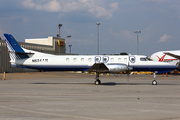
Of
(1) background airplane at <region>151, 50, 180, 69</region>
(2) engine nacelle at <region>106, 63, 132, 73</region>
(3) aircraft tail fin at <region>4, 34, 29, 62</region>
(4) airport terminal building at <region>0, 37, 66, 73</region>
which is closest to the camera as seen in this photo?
(2) engine nacelle at <region>106, 63, 132, 73</region>

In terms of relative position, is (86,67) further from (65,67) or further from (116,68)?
(116,68)

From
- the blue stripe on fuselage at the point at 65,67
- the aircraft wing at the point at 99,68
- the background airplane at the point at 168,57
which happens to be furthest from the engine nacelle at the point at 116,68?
the background airplane at the point at 168,57

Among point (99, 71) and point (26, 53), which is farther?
point (26, 53)

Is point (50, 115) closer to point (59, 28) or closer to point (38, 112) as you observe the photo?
point (38, 112)

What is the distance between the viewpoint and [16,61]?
982 inches

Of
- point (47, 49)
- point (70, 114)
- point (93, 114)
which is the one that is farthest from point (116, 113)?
point (47, 49)

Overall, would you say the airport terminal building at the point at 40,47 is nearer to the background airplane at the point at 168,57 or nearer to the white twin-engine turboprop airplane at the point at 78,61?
the background airplane at the point at 168,57

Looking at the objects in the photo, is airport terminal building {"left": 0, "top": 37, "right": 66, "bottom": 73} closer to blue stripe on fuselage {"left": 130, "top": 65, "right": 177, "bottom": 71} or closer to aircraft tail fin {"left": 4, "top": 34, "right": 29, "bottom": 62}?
aircraft tail fin {"left": 4, "top": 34, "right": 29, "bottom": 62}

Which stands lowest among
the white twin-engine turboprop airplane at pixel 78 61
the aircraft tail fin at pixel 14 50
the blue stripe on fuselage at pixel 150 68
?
the blue stripe on fuselage at pixel 150 68

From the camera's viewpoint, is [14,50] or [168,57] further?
[168,57]

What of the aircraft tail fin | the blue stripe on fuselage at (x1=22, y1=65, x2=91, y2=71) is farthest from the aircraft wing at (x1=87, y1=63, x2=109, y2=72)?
the aircraft tail fin

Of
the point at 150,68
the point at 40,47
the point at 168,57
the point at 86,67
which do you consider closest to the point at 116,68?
the point at 86,67

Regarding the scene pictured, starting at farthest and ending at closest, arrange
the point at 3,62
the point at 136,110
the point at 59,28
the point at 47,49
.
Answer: the point at 47,49
the point at 59,28
the point at 3,62
the point at 136,110

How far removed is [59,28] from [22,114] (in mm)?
57750
